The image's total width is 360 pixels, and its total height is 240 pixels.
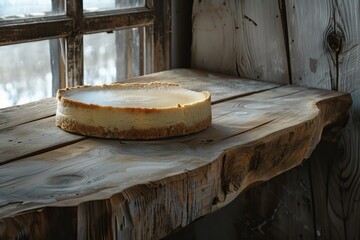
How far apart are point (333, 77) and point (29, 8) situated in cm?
74

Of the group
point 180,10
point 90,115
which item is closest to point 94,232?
point 90,115

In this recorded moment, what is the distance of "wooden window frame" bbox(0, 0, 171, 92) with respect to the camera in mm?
1447

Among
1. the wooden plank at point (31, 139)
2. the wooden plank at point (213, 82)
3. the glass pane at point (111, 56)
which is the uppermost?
the glass pane at point (111, 56)

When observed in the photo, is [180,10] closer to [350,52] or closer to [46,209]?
[350,52]

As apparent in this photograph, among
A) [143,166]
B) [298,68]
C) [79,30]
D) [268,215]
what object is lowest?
[268,215]

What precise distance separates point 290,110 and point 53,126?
1.65 feet

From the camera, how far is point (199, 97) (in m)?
1.32

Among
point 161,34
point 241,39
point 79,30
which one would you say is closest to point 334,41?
point 241,39

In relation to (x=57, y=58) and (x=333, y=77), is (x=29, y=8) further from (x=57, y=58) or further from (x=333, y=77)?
(x=333, y=77)

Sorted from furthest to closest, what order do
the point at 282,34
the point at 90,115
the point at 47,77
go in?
the point at 282,34 → the point at 47,77 → the point at 90,115

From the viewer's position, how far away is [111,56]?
Result: 66.9 inches

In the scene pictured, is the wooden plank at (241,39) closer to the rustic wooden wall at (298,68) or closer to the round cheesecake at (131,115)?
the rustic wooden wall at (298,68)

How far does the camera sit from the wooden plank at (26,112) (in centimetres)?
129

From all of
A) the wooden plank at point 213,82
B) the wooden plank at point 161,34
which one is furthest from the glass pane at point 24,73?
the wooden plank at point 161,34
